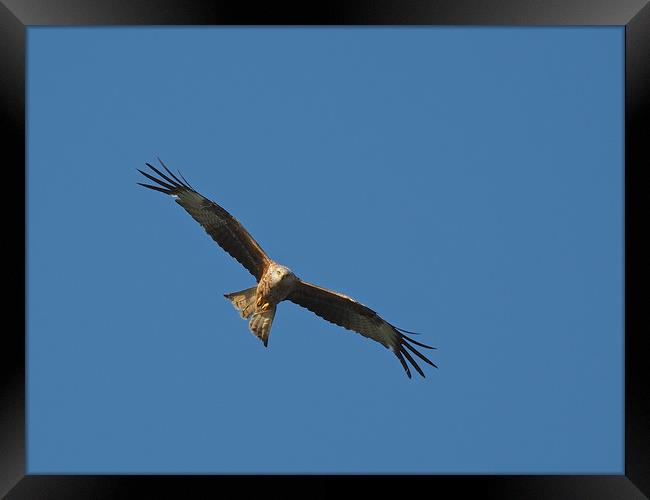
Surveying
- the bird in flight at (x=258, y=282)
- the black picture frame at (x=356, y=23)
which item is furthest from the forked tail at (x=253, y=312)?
the black picture frame at (x=356, y=23)

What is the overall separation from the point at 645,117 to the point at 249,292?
17.2ft

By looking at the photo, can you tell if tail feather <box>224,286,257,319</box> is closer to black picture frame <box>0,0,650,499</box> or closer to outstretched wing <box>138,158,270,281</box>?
outstretched wing <box>138,158,270,281</box>

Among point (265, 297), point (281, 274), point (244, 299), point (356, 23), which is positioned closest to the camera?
point (356, 23)

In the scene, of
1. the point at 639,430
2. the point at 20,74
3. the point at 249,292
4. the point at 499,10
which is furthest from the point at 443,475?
→ the point at 249,292

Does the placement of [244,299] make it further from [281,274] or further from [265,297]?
[281,274]

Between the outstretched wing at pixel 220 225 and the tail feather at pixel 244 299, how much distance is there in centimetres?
19

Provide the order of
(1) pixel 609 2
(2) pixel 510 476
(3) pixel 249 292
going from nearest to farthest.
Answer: (2) pixel 510 476, (1) pixel 609 2, (3) pixel 249 292

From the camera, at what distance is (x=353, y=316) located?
1044cm

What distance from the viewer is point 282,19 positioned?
5.80 metres

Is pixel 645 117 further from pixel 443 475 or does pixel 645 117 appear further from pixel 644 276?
pixel 443 475

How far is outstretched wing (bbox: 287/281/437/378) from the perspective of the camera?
10078 millimetres

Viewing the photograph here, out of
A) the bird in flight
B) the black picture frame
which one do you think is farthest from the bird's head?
the black picture frame

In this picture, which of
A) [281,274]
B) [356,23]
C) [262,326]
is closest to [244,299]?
[262,326]

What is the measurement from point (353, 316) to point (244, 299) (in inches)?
53.9
